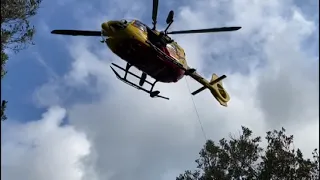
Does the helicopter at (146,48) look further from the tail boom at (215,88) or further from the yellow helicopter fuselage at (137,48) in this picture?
the tail boom at (215,88)

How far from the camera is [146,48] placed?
1180cm

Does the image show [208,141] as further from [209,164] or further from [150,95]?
[150,95]

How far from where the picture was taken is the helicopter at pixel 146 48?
38.3 feet

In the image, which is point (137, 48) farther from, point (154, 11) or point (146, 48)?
point (154, 11)

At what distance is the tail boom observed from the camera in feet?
48.7

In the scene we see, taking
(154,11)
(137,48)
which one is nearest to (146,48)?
(137,48)

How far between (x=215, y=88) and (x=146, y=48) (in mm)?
5025

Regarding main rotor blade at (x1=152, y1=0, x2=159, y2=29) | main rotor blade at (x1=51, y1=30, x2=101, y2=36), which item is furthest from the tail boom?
→ main rotor blade at (x1=51, y1=30, x2=101, y2=36)

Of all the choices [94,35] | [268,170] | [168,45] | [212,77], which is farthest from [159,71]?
[268,170]

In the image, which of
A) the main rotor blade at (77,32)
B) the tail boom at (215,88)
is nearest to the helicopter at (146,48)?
the main rotor blade at (77,32)

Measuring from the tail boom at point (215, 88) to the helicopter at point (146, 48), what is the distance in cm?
130

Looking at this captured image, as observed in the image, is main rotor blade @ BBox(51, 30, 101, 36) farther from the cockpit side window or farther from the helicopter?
the cockpit side window

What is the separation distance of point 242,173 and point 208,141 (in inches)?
104

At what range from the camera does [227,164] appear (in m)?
21.4
